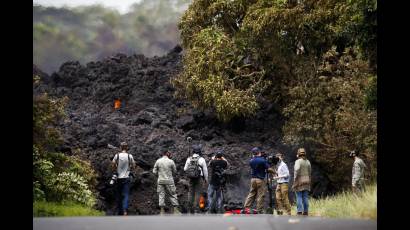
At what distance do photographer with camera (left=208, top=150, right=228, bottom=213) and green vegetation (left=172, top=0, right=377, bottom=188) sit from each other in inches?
325

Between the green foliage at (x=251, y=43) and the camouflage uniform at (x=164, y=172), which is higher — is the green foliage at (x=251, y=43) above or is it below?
above

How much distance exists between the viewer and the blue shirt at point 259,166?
19.5 meters

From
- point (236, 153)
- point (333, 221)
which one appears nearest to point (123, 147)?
point (333, 221)

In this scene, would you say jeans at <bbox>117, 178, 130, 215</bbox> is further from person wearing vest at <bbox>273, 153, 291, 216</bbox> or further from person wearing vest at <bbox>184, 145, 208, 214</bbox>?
person wearing vest at <bbox>273, 153, 291, 216</bbox>

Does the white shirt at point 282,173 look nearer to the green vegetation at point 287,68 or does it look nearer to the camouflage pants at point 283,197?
the camouflage pants at point 283,197

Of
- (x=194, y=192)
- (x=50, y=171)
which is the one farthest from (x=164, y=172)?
(x=50, y=171)

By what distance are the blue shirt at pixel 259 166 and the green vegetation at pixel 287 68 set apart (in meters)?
8.52

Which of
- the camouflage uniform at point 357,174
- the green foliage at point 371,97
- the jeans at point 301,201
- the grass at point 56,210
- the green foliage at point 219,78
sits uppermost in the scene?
the green foliage at point 219,78

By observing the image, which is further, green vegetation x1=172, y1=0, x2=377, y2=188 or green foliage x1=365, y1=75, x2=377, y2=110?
green vegetation x1=172, y1=0, x2=377, y2=188

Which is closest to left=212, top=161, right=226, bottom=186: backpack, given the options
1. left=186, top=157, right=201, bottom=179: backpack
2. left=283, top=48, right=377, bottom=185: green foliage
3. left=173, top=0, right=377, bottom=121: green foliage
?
left=186, top=157, right=201, bottom=179: backpack

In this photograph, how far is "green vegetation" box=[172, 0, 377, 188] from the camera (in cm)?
2977

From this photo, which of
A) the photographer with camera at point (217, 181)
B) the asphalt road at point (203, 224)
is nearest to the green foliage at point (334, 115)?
the photographer with camera at point (217, 181)

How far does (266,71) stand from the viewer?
1442 inches
